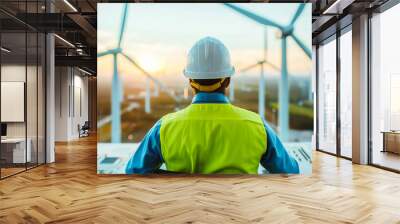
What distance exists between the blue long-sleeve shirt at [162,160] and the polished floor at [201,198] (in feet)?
0.74

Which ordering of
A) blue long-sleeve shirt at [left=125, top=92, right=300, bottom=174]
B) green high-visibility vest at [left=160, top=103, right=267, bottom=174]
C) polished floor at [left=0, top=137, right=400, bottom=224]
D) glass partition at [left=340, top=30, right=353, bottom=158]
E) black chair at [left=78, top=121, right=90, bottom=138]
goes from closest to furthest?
polished floor at [left=0, top=137, right=400, bottom=224], green high-visibility vest at [left=160, top=103, right=267, bottom=174], blue long-sleeve shirt at [left=125, top=92, right=300, bottom=174], glass partition at [left=340, top=30, right=353, bottom=158], black chair at [left=78, top=121, right=90, bottom=138]

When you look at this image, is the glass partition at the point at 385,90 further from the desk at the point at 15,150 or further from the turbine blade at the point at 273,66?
the desk at the point at 15,150

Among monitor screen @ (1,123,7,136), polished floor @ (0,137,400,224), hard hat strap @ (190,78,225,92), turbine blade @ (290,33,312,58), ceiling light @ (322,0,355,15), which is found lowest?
polished floor @ (0,137,400,224)

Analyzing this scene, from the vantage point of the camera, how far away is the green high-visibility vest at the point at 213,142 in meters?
5.60

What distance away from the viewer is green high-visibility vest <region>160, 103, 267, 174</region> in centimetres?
560

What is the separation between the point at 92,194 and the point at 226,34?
2989mm

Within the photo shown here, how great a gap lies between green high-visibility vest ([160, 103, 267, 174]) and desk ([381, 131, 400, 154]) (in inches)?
109

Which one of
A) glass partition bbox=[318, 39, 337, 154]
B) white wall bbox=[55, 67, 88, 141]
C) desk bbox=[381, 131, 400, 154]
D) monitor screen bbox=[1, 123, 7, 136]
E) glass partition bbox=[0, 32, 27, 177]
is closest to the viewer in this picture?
glass partition bbox=[0, 32, 27, 177]

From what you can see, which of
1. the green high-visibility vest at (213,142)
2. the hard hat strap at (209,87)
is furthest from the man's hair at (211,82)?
the green high-visibility vest at (213,142)

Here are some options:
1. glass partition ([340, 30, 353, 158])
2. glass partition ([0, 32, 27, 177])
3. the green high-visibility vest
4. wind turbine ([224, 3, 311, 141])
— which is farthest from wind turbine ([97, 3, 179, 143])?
glass partition ([340, 30, 353, 158])

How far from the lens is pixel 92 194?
508cm

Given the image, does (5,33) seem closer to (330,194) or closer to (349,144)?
(330,194)

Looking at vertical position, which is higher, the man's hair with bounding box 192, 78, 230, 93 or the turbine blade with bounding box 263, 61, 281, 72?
the turbine blade with bounding box 263, 61, 281, 72

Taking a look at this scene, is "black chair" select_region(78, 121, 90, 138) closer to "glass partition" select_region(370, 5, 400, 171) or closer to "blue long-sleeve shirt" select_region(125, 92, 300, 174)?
"blue long-sleeve shirt" select_region(125, 92, 300, 174)
